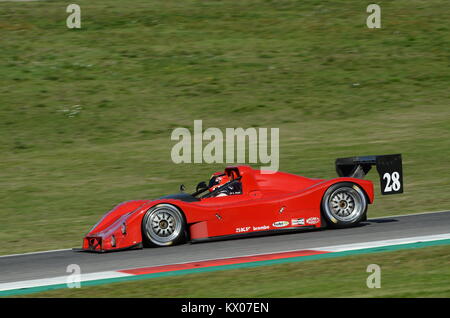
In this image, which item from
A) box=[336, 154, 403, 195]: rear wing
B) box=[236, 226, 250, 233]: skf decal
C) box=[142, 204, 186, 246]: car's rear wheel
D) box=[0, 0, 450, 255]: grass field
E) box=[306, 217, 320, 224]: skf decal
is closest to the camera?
box=[142, 204, 186, 246]: car's rear wheel

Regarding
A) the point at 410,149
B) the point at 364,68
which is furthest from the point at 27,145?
the point at 364,68

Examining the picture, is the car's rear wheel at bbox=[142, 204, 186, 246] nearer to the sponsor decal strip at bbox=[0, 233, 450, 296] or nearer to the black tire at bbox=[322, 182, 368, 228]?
the sponsor decal strip at bbox=[0, 233, 450, 296]

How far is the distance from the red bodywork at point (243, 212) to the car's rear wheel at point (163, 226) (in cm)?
7

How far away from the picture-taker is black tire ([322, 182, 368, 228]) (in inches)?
446

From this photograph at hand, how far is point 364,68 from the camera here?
1121 inches

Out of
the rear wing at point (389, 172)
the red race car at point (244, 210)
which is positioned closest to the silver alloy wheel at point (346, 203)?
the red race car at point (244, 210)

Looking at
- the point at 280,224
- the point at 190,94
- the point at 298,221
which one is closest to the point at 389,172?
the point at 298,221

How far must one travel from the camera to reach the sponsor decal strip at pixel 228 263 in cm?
892

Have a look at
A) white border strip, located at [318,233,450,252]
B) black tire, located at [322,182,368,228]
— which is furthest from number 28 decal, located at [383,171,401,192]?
white border strip, located at [318,233,450,252]

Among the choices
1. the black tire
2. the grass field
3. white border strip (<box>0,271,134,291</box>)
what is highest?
the grass field

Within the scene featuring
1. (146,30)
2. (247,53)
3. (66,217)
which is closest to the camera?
(66,217)

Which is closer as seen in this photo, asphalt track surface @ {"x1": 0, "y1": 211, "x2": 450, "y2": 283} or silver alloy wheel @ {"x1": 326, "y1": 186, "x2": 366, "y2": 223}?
asphalt track surface @ {"x1": 0, "y1": 211, "x2": 450, "y2": 283}
